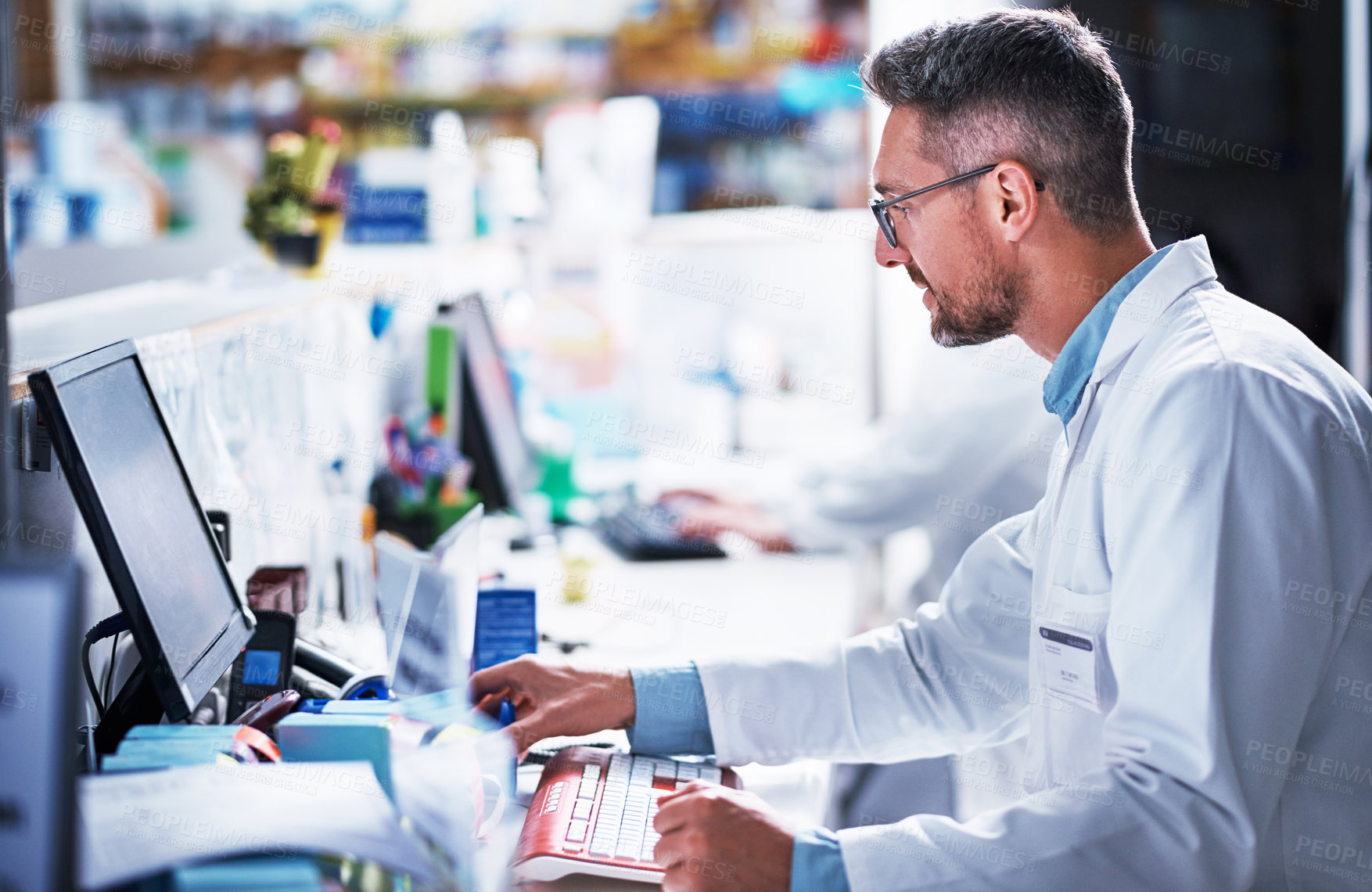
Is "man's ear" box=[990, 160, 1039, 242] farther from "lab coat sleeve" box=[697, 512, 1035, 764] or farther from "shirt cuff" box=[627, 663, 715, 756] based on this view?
"shirt cuff" box=[627, 663, 715, 756]

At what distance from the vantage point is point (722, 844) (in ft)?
3.08

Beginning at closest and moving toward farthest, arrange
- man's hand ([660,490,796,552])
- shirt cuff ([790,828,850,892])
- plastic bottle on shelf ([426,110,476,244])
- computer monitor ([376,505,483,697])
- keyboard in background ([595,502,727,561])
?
shirt cuff ([790,828,850,892]) → computer monitor ([376,505,483,697]) → keyboard in background ([595,502,727,561]) → man's hand ([660,490,796,552]) → plastic bottle on shelf ([426,110,476,244])

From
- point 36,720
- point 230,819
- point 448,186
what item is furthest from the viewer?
point 448,186

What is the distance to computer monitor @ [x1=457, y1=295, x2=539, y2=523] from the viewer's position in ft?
8.04

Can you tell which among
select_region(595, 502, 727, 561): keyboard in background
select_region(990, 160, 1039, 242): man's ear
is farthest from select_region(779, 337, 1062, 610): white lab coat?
select_region(990, 160, 1039, 242): man's ear

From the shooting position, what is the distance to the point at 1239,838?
0.90 metres

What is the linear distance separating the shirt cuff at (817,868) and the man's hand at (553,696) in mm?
336

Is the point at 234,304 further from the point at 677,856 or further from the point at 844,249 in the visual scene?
the point at 844,249

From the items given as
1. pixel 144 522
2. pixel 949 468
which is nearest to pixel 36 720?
pixel 144 522

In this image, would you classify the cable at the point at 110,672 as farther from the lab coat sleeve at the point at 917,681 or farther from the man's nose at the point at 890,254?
the man's nose at the point at 890,254

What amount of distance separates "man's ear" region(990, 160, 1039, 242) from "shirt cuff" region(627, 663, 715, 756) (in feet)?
1.98

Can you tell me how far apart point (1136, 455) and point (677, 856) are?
20.9 inches

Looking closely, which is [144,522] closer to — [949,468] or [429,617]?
[429,617]

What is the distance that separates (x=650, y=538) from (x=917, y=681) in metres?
1.20
